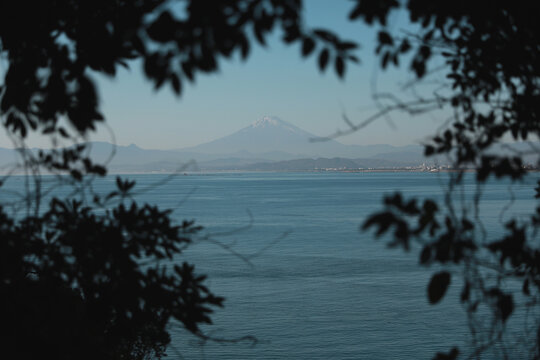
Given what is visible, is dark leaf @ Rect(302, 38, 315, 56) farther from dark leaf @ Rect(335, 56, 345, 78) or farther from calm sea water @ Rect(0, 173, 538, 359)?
calm sea water @ Rect(0, 173, 538, 359)

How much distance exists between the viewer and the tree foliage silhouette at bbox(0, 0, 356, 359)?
2.36 m

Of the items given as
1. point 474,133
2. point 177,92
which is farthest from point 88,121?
point 474,133

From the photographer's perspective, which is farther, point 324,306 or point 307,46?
point 324,306

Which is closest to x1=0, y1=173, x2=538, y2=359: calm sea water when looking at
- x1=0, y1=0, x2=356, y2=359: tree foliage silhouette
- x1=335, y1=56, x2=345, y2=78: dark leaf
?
x1=0, y1=0, x2=356, y2=359: tree foliage silhouette

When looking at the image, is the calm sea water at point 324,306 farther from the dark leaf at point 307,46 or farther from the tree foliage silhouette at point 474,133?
the dark leaf at point 307,46

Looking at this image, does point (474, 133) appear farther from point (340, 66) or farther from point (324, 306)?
point (324, 306)

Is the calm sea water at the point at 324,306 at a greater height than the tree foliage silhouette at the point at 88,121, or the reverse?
the tree foliage silhouette at the point at 88,121

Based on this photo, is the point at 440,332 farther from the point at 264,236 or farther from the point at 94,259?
the point at 264,236

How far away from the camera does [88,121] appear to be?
116 inches

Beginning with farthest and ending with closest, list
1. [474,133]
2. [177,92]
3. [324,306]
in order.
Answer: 1. [324,306]
2. [474,133]
3. [177,92]

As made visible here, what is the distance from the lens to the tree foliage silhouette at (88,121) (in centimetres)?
236

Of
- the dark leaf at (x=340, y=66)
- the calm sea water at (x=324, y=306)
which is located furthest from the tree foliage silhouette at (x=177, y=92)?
the calm sea water at (x=324, y=306)

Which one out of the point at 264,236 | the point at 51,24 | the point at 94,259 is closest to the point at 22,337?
the point at 94,259

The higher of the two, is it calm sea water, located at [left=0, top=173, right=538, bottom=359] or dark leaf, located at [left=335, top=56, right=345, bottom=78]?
dark leaf, located at [left=335, top=56, right=345, bottom=78]
